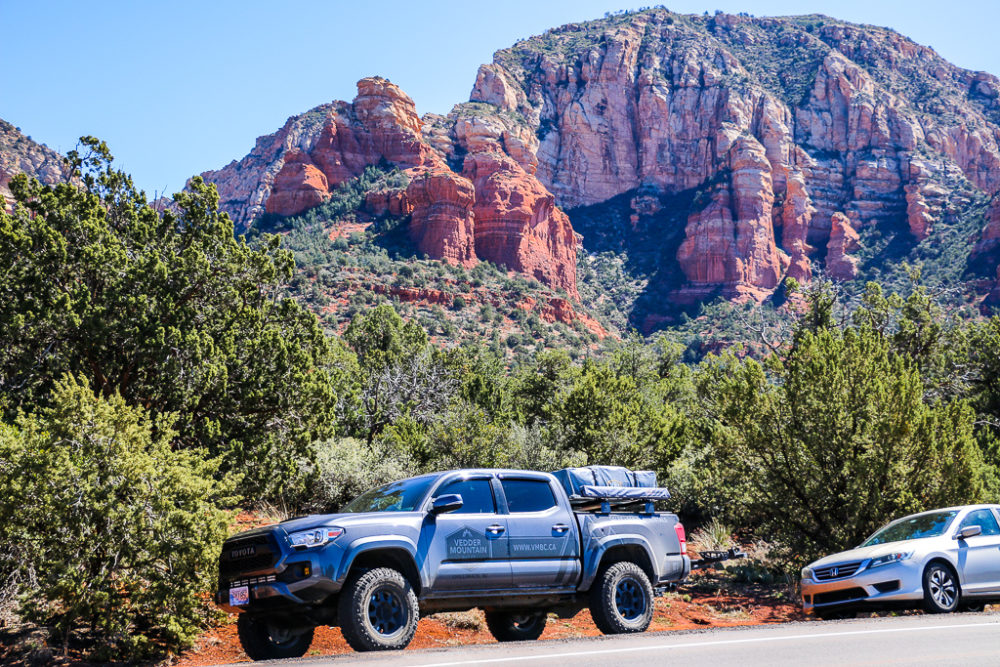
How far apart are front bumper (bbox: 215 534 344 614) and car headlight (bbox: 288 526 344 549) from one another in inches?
2.4

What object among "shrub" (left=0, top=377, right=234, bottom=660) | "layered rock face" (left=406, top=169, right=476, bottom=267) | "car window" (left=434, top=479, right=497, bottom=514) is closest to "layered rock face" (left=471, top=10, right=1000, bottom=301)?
"layered rock face" (left=406, top=169, right=476, bottom=267)

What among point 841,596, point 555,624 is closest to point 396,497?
point 555,624

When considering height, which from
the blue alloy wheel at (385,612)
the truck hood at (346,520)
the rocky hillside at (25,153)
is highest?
the rocky hillside at (25,153)

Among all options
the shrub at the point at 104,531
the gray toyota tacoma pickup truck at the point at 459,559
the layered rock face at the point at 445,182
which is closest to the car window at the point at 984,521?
the gray toyota tacoma pickup truck at the point at 459,559

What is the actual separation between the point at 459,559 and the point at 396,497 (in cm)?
98

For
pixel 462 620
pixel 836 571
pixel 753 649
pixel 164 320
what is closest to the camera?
pixel 753 649

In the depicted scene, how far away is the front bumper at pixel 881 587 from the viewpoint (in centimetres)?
1068

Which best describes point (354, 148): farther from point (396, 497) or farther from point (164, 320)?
point (396, 497)

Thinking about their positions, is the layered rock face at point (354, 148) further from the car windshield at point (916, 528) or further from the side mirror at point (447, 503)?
the side mirror at point (447, 503)

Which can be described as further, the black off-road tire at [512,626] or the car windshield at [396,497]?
the black off-road tire at [512,626]

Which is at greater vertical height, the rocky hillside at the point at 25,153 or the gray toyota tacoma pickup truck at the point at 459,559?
the rocky hillside at the point at 25,153

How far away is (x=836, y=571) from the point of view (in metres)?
11.4

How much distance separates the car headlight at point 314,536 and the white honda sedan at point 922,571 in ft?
23.8

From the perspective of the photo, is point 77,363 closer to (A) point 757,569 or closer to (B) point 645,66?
(A) point 757,569
